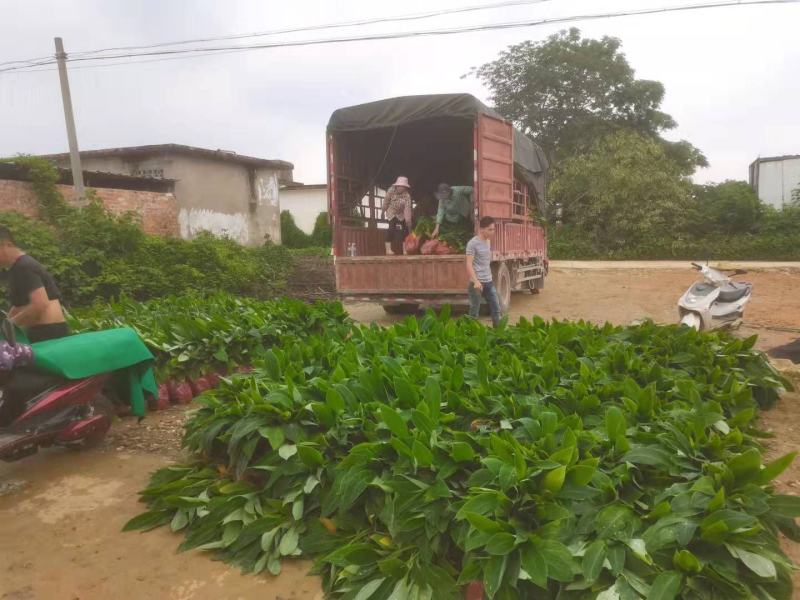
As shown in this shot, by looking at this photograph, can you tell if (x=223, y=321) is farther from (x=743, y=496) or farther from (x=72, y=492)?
(x=743, y=496)

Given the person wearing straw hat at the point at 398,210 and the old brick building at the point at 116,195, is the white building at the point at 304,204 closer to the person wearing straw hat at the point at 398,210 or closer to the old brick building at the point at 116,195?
the old brick building at the point at 116,195

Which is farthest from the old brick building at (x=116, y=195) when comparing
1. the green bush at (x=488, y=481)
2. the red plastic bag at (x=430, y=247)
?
the green bush at (x=488, y=481)

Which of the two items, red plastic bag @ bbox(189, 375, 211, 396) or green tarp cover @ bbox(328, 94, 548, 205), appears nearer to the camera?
red plastic bag @ bbox(189, 375, 211, 396)

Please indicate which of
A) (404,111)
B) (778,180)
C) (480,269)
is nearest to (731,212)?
(778,180)

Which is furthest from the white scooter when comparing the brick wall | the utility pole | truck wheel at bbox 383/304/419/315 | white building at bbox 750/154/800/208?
white building at bbox 750/154/800/208

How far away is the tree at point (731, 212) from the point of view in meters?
22.8

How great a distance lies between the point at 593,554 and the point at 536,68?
29.8 metres

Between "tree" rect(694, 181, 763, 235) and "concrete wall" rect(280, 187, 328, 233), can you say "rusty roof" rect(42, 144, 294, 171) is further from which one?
"tree" rect(694, 181, 763, 235)

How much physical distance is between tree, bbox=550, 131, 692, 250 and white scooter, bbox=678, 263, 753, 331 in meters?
15.2

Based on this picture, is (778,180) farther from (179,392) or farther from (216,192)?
(179,392)

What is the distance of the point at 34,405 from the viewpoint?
358cm

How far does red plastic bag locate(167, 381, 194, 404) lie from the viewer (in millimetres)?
5227

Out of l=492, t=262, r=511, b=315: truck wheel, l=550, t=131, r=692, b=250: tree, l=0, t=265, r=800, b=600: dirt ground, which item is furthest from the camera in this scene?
l=550, t=131, r=692, b=250: tree

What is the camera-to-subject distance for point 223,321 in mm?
5504
